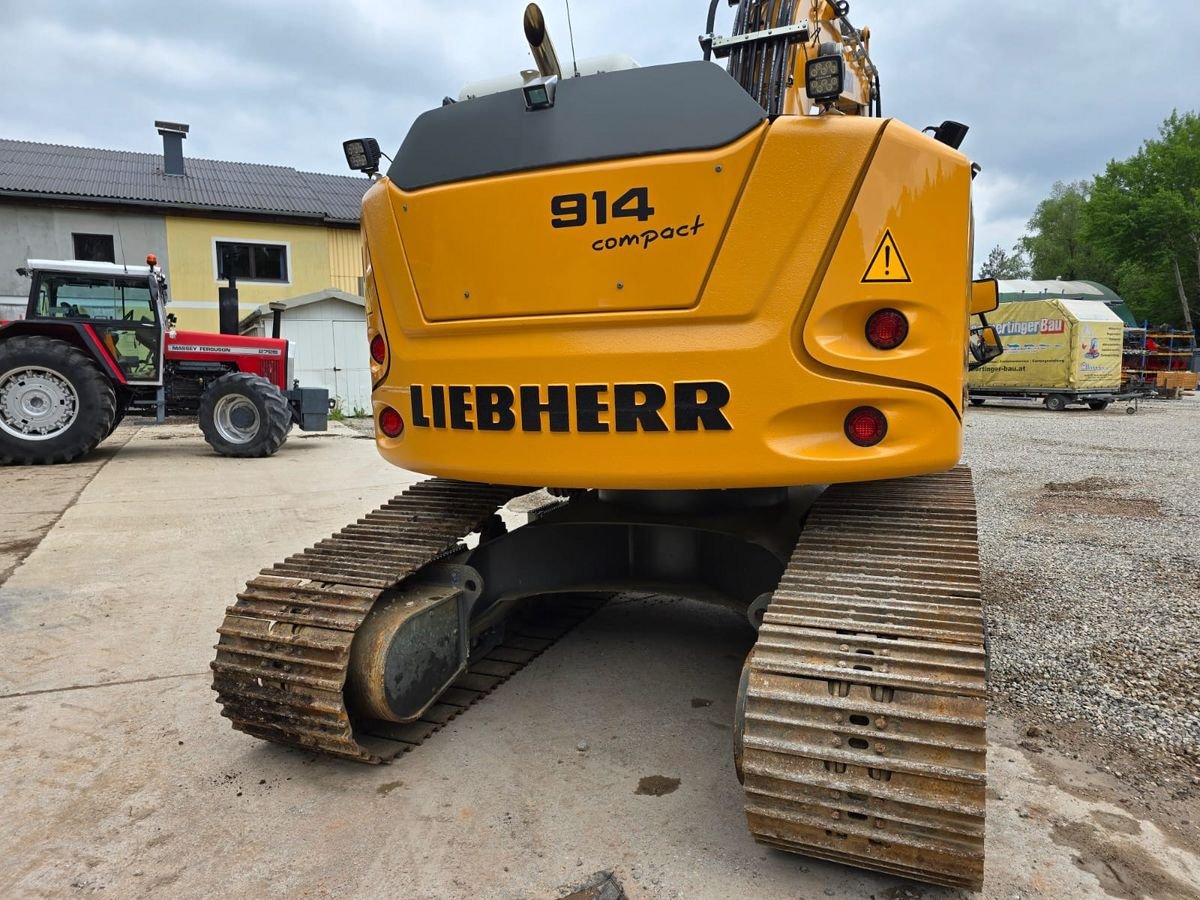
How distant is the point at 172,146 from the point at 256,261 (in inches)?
186

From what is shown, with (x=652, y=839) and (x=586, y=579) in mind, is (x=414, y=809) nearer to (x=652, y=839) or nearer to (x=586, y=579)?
(x=652, y=839)

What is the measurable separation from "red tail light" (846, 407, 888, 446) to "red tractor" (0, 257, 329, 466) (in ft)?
32.3

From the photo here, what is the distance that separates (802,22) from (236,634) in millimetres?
3241

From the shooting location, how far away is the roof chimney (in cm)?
2270

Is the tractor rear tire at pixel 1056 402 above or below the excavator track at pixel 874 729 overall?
above

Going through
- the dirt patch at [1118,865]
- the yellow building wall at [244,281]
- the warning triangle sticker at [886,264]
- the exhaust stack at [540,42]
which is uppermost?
the yellow building wall at [244,281]

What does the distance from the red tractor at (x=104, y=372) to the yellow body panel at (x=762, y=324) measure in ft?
30.4

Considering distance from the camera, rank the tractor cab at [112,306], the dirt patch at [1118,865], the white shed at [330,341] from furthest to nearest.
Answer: the white shed at [330,341], the tractor cab at [112,306], the dirt patch at [1118,865]

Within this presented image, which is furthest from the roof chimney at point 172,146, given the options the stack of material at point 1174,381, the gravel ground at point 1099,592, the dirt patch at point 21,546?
the stack of material at point 1174,381

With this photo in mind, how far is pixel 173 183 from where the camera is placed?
21984 millimetres

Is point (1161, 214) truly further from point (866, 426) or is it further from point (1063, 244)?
point (866, 426)

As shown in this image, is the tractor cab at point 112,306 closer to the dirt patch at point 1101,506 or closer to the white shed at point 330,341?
the white shed at point 330,341

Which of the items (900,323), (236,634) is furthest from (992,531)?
(236,634)

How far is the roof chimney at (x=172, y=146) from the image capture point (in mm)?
22703
